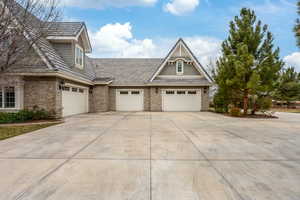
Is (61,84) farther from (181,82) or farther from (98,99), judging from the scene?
(181,82)

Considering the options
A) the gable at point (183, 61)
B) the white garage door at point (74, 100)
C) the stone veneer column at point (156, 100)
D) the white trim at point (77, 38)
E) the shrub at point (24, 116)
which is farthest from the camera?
the stone veneer column at point (156, 100)

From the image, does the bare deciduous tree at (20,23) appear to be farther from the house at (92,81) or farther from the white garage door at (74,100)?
the white garage door at (74,100)

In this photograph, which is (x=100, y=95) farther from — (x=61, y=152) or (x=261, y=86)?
(x=261, y=86)

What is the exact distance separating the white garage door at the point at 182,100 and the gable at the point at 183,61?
1665mm

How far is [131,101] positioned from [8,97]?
32.8 ft

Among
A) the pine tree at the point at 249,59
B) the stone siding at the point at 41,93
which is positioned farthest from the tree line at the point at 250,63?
the stone siding at the point at 41,93

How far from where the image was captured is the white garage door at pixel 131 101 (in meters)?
17.9

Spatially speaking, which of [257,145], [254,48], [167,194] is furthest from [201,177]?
[254,48]

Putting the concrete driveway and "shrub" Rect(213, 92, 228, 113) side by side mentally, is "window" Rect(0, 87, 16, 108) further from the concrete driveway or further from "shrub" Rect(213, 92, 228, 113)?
"shrub" Rect(213, 92, 228, 113)

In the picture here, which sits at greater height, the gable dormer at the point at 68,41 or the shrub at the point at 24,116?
the gable dormer at the point at 68,41

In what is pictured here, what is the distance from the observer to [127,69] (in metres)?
19.7

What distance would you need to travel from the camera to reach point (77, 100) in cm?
1388

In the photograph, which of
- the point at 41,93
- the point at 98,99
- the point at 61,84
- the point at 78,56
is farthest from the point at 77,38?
the point at 98,99

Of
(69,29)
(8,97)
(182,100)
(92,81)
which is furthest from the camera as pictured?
(182,100)
